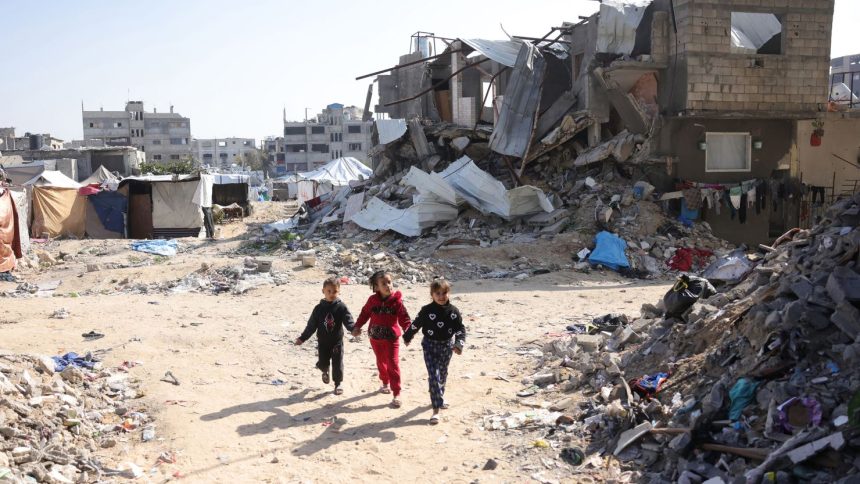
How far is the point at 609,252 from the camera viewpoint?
45.8 feet

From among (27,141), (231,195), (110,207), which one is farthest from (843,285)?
(27,141)

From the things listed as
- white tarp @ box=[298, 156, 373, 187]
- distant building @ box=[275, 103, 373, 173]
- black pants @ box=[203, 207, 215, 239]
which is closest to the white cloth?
black pants @ box=[203, 207, 215, 239]

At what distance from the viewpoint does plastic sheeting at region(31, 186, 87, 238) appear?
20531mm

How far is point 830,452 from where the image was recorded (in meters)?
3.52

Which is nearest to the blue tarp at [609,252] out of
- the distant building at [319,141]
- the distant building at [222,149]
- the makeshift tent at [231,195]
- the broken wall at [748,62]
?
the broken wall at [748,62]

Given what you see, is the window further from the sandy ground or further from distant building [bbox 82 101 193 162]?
distant building [bbox 82 101 193 162]

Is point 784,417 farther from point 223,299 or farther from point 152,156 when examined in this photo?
point 152,156

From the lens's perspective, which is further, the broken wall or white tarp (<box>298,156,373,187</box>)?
white tarp (<box>298,156,373,187</box>)

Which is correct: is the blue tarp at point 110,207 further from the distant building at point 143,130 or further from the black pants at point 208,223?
the distant building at point 143,130

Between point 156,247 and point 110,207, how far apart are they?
18.2ft

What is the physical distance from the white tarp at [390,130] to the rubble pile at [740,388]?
14.5 meters

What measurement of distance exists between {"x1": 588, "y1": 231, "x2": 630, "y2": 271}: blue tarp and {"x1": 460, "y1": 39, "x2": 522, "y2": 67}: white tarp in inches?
238

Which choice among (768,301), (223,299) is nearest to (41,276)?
(223,299)

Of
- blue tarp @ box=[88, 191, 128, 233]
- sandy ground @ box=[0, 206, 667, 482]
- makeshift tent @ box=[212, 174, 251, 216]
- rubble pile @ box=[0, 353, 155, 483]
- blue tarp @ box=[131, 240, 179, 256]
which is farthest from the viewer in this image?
makeshift tent @ box=[212, 174, 251, 216]
